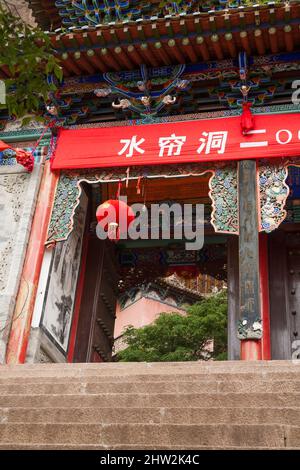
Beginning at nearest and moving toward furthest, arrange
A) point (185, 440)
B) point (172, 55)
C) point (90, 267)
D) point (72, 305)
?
point (185, 440), point (172, 55), point (72, 305), point (90, 267)

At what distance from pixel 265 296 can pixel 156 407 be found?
4.34 metres

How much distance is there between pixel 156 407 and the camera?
4.27 metres

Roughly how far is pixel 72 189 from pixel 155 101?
5.24 feet

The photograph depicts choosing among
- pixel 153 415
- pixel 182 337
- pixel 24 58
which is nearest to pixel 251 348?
pixel 153 415

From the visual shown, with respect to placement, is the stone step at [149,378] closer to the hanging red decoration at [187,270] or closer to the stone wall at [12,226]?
the stone wall at [12,226]

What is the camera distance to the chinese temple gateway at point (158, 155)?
23.7ft

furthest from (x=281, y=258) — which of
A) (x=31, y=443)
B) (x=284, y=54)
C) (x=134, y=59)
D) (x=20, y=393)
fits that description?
(x=31, y=443)

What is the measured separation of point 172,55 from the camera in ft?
25.8

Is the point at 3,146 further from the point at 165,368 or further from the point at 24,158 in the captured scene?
the point at 165,368

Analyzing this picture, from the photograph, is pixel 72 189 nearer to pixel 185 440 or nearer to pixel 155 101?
pixel 155 101

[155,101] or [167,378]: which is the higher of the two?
[155,101]

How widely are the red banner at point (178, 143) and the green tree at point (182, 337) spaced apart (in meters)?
8.01

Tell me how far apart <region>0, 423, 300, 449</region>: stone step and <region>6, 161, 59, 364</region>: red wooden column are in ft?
9.97

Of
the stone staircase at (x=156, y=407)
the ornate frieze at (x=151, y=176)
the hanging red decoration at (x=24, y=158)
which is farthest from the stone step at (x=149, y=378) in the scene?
the hanging red decoration at (x=24, y=158)
